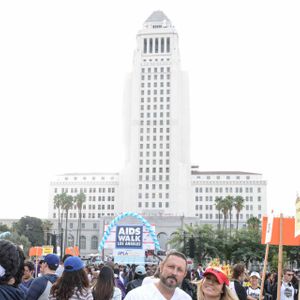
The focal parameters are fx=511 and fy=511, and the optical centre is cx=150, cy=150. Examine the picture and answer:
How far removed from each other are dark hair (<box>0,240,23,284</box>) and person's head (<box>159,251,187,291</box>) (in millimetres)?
1341

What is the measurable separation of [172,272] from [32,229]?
9532 cm

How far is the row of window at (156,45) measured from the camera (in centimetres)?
11419

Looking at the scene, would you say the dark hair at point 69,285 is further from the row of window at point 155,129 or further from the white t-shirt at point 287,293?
the row of window at point 155,129

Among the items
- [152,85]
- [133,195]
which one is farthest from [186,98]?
[133,195]

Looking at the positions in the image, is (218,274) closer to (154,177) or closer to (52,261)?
(52,261)

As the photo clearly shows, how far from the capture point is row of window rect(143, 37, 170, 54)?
114m

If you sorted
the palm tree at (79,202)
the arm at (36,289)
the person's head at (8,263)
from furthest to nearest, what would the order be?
the palm tree at (79,202) < the arm at (36,289) < the person's head at (8,263)

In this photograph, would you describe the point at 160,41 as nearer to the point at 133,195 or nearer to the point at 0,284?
the point at 133,195

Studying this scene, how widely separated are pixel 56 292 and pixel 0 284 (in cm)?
171

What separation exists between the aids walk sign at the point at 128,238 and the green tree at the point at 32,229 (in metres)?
65.1

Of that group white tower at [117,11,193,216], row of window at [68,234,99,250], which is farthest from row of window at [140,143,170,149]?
row of window at [68,234,99,250]

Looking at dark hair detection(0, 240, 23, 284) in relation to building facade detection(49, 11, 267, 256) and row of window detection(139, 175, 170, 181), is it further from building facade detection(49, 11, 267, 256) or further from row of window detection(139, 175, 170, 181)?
row of window detection(139, 175, 170, 181)

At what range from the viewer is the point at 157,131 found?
11112 centimetres

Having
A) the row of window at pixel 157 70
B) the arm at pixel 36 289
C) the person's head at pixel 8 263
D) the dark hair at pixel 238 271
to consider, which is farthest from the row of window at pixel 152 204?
the person's head at pixel 8 263
